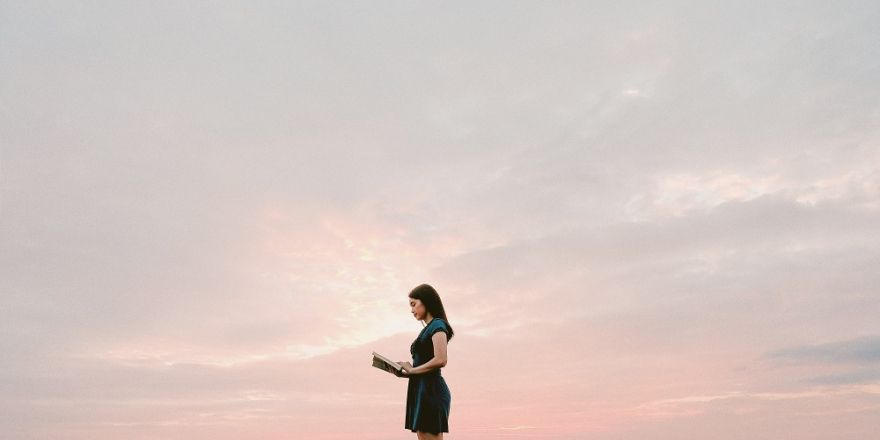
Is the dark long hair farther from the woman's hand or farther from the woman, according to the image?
the woman's hand

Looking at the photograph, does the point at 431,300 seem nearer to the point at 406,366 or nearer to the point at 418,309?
the point at 418,309

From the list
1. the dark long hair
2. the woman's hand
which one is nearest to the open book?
the woman's hand

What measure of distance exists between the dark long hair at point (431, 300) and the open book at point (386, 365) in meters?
0.78

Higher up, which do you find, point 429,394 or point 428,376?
point 428,376

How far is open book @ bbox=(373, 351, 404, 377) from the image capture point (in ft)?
31.6

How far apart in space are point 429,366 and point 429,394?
0.49 metres

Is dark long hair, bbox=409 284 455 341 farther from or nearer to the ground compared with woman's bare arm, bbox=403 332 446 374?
farther from the ground

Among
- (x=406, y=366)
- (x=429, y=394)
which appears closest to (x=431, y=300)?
(x=406, y=366)

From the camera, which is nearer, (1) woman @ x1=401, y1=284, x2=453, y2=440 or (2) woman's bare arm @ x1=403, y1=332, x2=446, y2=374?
(2) woman's bare arm @ x1=403, y1=332, x2=446, y2=374

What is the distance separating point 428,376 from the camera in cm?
998

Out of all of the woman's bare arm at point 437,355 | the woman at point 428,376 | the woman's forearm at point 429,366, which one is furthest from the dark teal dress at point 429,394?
the woman's forearm at point 429,366

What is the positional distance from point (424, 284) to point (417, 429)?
188 centimetres

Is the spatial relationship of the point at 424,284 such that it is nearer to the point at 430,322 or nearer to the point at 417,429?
the point at 430,322

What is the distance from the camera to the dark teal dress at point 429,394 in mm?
9875
